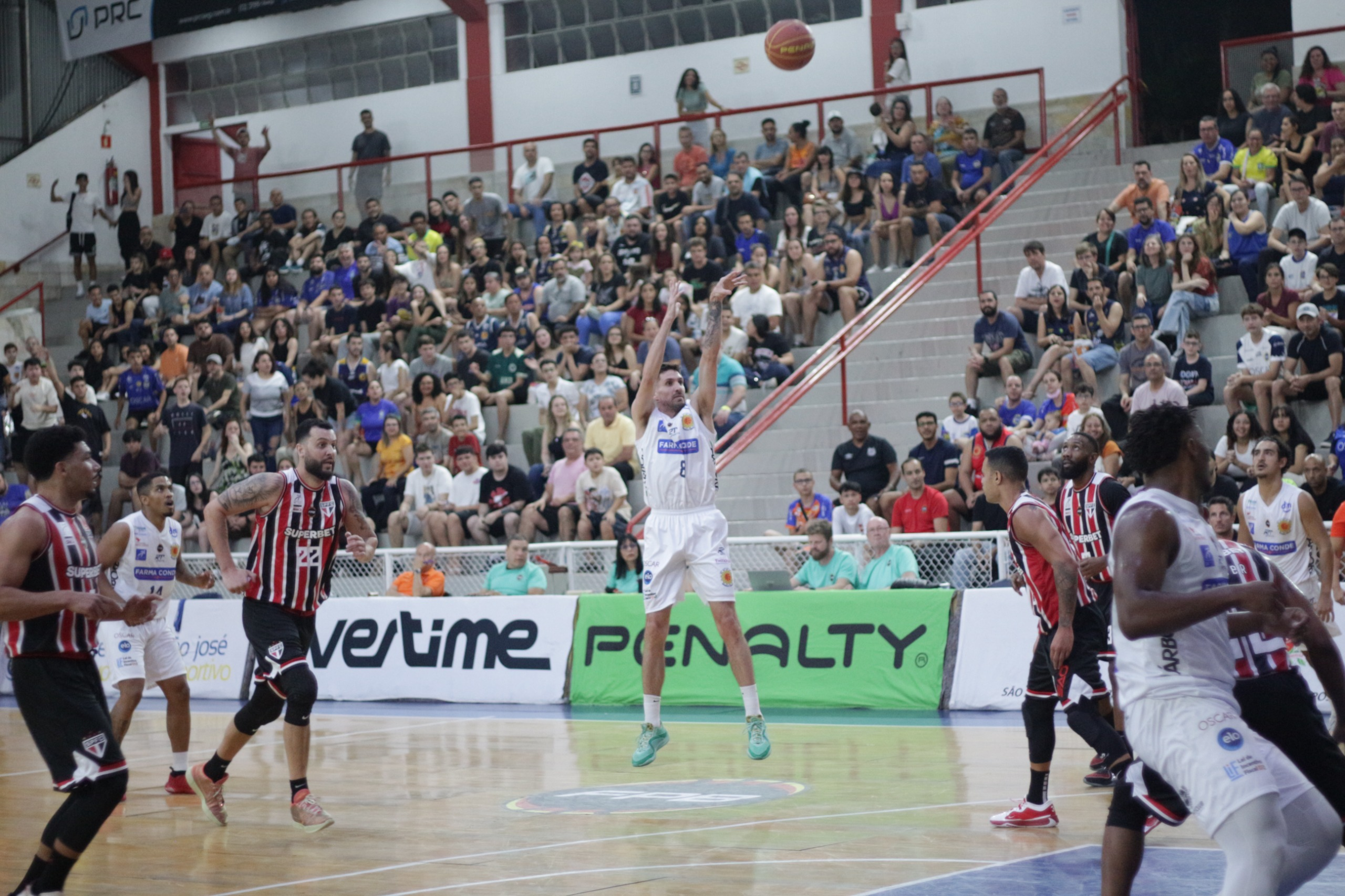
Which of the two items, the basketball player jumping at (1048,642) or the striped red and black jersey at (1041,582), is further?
the striped red and black jersey at (1041,582)

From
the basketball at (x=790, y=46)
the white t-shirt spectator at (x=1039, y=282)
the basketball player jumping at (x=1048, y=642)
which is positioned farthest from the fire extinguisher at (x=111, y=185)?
the basketball player jumping at (x=1048, y=642)

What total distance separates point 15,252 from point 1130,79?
21.1m

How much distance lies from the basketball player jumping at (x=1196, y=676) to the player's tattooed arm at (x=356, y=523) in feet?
17.1

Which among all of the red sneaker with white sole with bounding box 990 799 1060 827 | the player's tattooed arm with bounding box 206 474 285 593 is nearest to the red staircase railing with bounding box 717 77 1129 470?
the player's tattooed arm with bounding box 206 474 285 593

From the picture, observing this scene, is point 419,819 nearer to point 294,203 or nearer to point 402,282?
point 402,282

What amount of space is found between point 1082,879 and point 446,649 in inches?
419

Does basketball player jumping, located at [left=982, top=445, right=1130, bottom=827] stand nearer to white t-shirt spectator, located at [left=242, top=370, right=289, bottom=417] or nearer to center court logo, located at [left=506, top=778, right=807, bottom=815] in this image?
center court logo, located at [left=506, top=778, right=807, bottom=815]

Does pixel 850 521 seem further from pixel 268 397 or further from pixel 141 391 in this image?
pixel 141 391

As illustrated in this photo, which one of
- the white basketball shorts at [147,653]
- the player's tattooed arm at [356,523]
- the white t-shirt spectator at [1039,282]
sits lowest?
the white basketball shorts at [147,653]

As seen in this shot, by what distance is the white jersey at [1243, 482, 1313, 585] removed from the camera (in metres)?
11.9

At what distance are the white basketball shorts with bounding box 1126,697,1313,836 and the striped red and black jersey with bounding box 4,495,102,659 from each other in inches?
163

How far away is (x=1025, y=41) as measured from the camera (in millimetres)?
23719

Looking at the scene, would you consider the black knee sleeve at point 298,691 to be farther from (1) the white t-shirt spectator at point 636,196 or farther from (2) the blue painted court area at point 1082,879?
(1) the white t-shirt spectator at point 636,196

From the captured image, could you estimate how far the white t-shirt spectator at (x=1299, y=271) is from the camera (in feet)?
53.4
